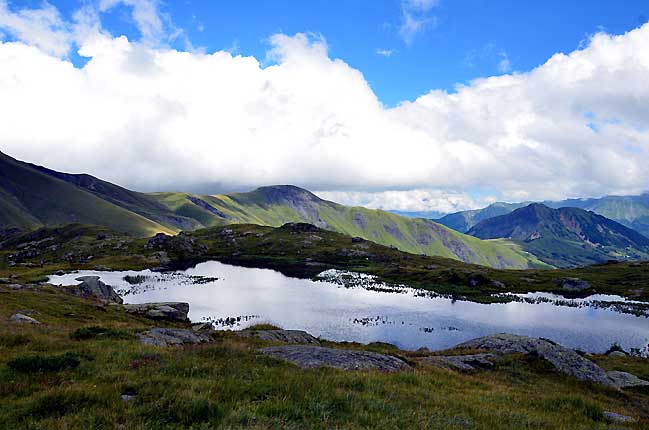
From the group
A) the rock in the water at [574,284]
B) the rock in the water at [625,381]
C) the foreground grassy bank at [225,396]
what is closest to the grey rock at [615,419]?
the foreground grassy bank at [225,396]

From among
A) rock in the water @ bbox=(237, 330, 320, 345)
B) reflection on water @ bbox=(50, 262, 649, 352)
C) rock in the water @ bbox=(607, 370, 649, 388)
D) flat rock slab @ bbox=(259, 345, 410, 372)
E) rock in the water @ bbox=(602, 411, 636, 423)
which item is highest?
→ rock in the water @ bbox=(602, 411, 636, 423)

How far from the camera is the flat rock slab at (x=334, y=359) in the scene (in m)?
17.8

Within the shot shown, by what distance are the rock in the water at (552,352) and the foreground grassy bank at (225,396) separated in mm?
12865

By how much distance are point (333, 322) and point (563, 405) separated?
A: 66.1m

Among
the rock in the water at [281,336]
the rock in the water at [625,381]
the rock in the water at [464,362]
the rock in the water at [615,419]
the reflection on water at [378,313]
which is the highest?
the rock in the water at [615,419]

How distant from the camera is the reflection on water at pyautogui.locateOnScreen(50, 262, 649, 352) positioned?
7394 centimetres

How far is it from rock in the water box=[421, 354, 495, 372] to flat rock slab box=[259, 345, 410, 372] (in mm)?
6024

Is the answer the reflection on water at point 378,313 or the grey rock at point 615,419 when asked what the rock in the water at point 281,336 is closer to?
the grey rock at point 615,419

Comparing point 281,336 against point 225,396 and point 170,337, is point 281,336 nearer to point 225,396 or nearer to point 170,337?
point 170,337

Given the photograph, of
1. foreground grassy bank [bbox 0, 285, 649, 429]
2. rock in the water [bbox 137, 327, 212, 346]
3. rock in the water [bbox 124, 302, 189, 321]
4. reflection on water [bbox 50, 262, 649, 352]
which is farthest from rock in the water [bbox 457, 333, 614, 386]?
rock in the water [bbox 124, 302, 189, 321]

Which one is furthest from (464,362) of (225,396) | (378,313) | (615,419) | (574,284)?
(574,284)

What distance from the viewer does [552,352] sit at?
3055cm

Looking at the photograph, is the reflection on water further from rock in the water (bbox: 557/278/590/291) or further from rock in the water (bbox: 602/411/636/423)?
rock in the water (bbox: 602/411/636/423)

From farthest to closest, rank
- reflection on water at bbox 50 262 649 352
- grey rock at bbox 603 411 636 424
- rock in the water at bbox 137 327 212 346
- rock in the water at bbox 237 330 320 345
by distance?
reflection on water at bbox 50 262 649 352 < rock in the water at bbox 237 330 320 345 < rock in the water at bbox 137 327 212 346 < grey rock at bbox 603 411 636 424
